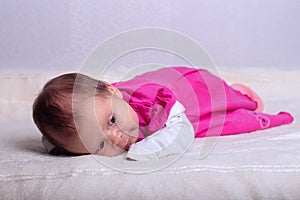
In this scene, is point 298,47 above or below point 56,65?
above

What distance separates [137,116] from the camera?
1140 millimetres

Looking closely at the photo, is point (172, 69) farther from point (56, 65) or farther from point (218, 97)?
point (56, 65)

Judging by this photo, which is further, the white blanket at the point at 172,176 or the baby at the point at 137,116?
the baby at the point at 137,116

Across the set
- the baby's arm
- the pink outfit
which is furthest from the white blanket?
the pink outfit

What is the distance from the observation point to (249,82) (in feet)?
6.14

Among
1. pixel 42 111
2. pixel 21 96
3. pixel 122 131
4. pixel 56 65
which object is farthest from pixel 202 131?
pixel 56 65

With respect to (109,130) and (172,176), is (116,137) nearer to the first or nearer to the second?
(109,130)

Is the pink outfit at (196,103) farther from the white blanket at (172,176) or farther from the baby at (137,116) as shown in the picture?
the white blanket at (172,176)

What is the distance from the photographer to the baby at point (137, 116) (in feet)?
3.24

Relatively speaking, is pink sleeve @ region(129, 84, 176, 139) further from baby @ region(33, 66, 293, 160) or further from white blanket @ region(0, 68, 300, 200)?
white blanket @ region(0, 68, 300, 200)

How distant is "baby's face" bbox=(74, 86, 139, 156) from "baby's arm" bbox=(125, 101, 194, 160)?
3 cm

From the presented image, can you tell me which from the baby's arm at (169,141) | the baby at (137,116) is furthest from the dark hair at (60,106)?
the baby's arm at (169,141)

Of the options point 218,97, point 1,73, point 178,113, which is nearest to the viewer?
point 178,113

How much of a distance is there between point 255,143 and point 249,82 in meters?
0.80
